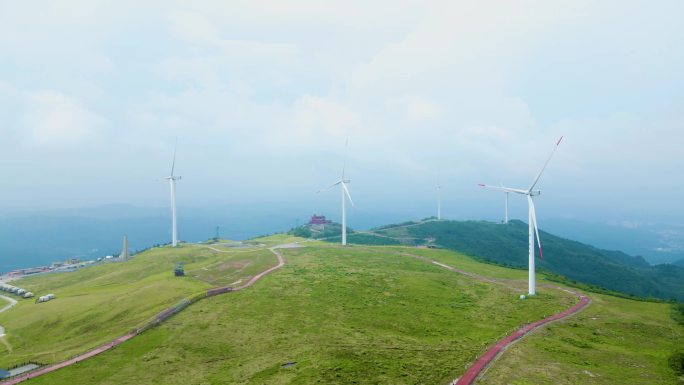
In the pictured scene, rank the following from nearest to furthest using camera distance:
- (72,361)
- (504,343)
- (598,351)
Result: (598,351)
(72,361)
(504,343)

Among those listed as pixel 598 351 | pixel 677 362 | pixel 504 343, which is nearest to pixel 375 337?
pixel 504 343

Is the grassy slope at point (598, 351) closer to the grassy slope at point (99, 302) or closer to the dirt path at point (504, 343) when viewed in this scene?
the dirt path at point (504, 343)

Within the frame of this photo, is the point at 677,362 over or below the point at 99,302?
over

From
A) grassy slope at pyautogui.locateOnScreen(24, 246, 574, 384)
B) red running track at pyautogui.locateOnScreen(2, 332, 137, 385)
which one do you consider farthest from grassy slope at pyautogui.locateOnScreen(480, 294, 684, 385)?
red running track at pyautogui.locateOnScreen(2, 332, 137, 385)

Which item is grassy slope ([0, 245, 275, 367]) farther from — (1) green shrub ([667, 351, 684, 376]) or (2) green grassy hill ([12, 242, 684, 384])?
(1) green shrub ([667, 351, 684, 376])

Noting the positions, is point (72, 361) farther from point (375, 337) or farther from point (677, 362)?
point (677, 362)

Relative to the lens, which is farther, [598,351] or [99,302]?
[99,302]

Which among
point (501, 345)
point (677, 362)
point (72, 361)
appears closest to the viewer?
point (677, 362)

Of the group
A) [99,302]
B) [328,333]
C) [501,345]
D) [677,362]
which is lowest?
[99,302]
